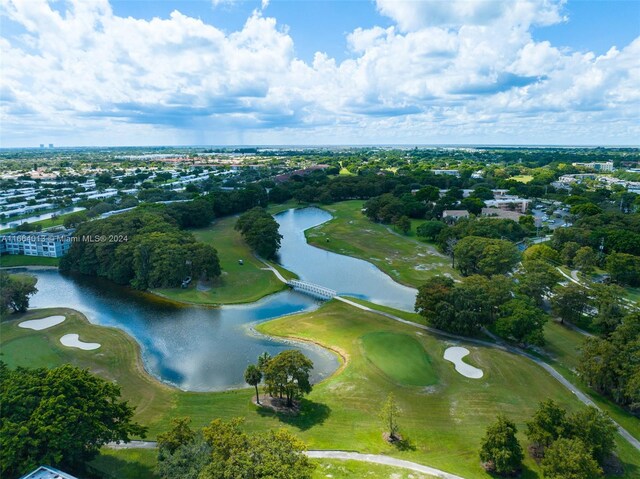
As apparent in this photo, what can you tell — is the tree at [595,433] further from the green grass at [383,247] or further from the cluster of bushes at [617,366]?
the green grass at [383,247]

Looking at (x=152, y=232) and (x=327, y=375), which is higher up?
(x=152, y=232)

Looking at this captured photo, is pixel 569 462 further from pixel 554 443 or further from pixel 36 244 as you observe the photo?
pixel 36 244

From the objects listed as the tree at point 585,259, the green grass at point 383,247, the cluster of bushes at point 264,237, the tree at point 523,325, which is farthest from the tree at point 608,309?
the cluster of bushes at point 264,237

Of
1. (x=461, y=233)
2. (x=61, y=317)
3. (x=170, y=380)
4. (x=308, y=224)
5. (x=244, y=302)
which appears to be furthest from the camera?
(x=308, y=224)

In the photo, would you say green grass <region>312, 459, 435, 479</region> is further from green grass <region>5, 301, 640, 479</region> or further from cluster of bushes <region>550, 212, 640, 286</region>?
cluster of bushes <region>550, 212, 640, 286</region>

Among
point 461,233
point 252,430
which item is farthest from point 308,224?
point 252,430

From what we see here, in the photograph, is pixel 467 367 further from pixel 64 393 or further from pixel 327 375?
pixel 64 393

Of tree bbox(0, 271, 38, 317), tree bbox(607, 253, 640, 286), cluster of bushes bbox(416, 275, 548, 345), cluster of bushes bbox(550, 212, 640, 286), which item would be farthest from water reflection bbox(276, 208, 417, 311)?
tree bbox(0, 271, 38, 317)
